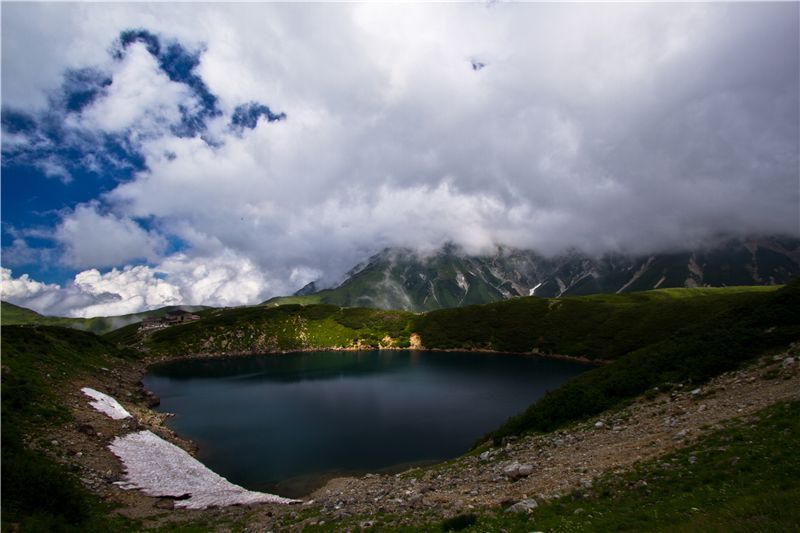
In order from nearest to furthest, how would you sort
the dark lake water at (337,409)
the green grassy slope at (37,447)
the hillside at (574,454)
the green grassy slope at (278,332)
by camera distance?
1. the hillside at (574,454)
2. the green grassy slope at (37,447)
3. the dark lake water at (337,409)
4. the green grassy slope at (278,332)

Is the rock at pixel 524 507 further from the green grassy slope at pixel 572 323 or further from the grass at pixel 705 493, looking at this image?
the green grassy slope at pixel 572 323

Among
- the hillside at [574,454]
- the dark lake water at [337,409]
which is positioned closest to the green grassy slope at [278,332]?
the dark lake water at [337,409]

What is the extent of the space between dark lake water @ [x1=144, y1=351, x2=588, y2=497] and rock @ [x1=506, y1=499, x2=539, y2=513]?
89.9 feet

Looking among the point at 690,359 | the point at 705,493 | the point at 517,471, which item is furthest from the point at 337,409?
the point at 705,493

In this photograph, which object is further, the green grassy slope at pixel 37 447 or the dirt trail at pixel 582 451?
the dirt trail at pixel 582 451

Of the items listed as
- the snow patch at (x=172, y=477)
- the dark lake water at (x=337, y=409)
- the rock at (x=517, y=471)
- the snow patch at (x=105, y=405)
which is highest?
the snow patch at (x=105, y=405)

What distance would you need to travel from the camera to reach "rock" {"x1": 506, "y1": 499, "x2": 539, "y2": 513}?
14.7 m

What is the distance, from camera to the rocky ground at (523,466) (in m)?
17.8

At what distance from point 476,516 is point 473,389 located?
2621 inches

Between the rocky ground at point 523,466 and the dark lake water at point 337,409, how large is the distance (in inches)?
510

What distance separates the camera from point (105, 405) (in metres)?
48.1

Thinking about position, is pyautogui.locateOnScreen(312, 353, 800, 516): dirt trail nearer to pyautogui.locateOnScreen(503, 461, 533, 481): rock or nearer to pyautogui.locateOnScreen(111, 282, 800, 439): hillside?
pyautogui.locateOnScreen(503, 461, 533, 481): rock

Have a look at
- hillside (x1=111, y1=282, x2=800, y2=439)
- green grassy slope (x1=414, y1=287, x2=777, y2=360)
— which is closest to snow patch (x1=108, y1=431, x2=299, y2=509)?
hillside (x1=111, y1=282, x2=800, y2=439)

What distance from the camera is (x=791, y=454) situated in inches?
518
